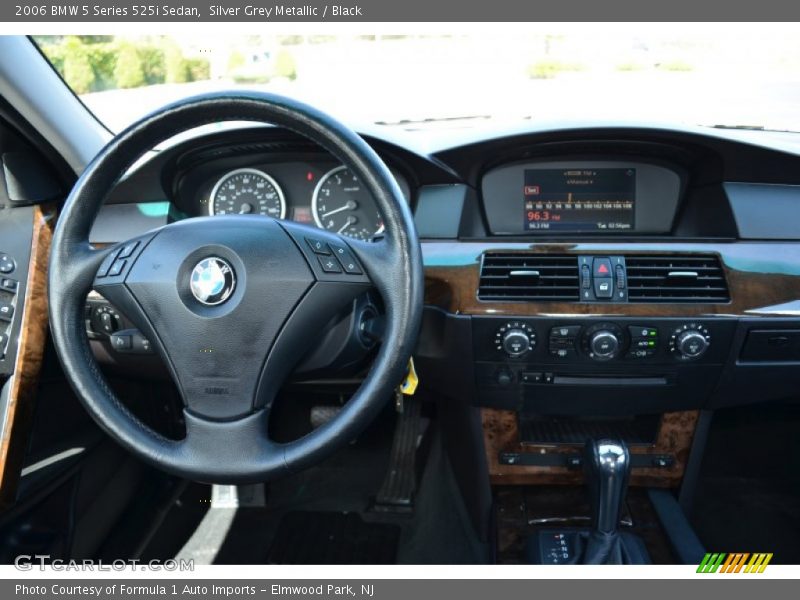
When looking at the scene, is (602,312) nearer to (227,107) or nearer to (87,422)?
(227,107)

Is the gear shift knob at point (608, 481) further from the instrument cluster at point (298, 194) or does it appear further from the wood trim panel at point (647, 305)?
the instrument cluster at point (298, 194)

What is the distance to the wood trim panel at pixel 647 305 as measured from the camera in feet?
6.28

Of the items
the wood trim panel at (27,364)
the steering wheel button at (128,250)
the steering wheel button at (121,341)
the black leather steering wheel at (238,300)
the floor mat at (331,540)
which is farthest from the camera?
the floor mat at (331,540)

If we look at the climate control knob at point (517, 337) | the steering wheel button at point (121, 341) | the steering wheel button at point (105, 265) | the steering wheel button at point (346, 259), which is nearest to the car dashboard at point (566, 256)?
the climate control knob at point (517, 337)

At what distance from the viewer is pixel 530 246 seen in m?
1.98

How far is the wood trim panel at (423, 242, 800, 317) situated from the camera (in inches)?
75.4

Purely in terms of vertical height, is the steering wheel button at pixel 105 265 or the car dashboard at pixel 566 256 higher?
the steering wheel button at pixel 105 265

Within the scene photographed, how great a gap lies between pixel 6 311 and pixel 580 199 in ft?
5.70

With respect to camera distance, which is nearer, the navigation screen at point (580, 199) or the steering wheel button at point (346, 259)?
the steering wheel button at point (346, 259)

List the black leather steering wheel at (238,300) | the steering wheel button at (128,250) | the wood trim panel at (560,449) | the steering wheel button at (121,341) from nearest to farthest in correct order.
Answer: the black leather steering wheel at (238,300), the steering wheel button at (128,250), the steering wheel button at (121,341), the wood trim panel at (560,449)

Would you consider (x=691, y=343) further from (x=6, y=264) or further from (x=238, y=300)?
(x=6, y=264)

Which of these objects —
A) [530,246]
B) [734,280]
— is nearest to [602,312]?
[530,246]

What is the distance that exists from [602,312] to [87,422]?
1.75 metres

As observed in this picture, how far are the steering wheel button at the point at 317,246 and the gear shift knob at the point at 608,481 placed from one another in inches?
40.6
